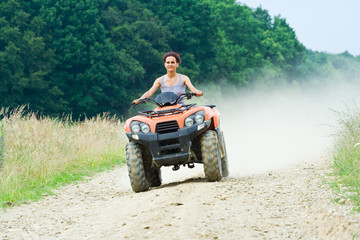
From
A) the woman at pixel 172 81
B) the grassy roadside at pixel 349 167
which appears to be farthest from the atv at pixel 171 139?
the grassy roadside at pixel 349 167

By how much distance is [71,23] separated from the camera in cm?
4303

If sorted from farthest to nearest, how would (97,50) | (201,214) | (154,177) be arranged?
(97,50) < (154,177) < (201,214)

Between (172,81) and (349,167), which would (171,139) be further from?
(349,167)

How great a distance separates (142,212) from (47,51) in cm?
3529

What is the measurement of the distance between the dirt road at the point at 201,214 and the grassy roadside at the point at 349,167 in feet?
0.51

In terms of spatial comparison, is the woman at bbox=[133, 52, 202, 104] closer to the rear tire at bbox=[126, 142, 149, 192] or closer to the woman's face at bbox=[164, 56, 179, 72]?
the woman's face at bbox=[164, 56, 179, 72]

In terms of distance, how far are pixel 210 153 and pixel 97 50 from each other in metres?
34.9

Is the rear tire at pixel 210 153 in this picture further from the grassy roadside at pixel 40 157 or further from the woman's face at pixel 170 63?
the grassy roadside at pixel 40 157

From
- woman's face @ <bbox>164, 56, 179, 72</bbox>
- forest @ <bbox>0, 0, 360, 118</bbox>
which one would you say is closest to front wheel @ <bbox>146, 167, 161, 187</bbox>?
woman's face @ <bbox>164, 56, 179, 72</bbox>

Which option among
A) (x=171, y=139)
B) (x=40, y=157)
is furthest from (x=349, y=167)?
(x=40, y=157)

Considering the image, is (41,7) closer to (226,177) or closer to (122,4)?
(122,4)

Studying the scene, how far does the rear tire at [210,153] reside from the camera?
8625mm

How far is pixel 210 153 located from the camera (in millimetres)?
8625

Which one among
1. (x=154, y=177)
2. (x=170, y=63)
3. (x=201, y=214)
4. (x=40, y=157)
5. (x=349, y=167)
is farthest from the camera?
(x=40, y=157)
